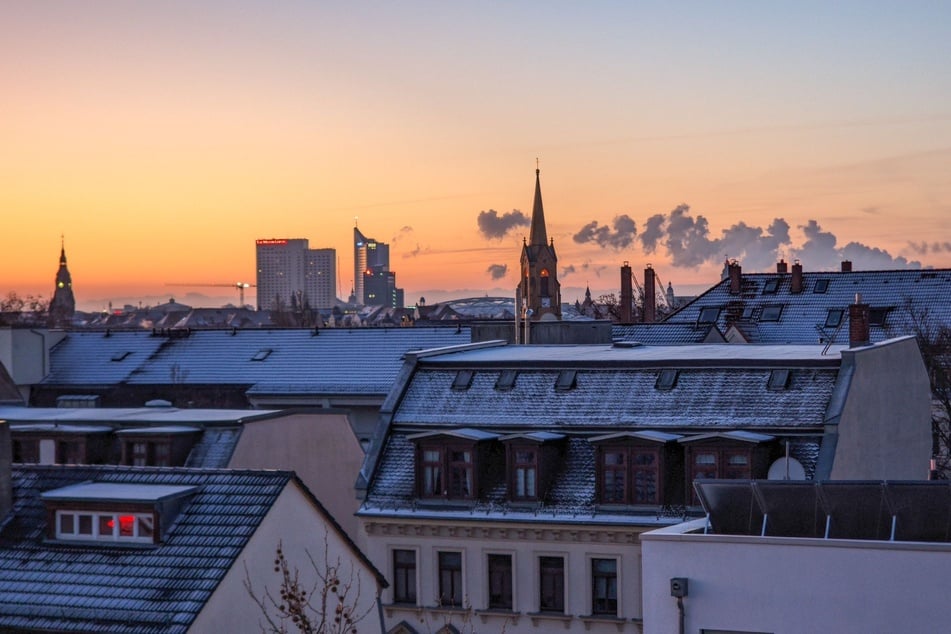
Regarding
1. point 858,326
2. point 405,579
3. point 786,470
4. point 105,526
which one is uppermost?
point 858,326

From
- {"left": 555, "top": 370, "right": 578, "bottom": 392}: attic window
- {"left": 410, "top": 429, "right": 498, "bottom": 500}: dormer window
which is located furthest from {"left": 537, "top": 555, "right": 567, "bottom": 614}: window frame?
{"left": 555, "top": 370, "right": 578, "bottom": 392}: attic window

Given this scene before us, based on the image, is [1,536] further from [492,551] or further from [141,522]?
[492,551]

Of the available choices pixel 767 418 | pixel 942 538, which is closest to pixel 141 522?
pixel 942 538

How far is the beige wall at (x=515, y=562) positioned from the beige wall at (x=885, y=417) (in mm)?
5364

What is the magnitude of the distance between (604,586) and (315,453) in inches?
418

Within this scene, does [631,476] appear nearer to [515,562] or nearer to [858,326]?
[515,562]

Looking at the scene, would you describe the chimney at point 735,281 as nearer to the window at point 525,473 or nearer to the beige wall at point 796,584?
the window at point 525,473

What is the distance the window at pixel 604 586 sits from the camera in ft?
115

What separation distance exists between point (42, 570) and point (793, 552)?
39.4 ft

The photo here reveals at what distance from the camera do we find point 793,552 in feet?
72.6

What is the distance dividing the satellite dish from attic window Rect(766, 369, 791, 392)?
2219 millimetres

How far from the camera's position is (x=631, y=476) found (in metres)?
35.4

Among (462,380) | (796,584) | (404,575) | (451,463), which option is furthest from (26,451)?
(796,584)

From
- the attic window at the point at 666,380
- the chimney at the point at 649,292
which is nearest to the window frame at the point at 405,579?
→ the attic window at the point at 666,380
